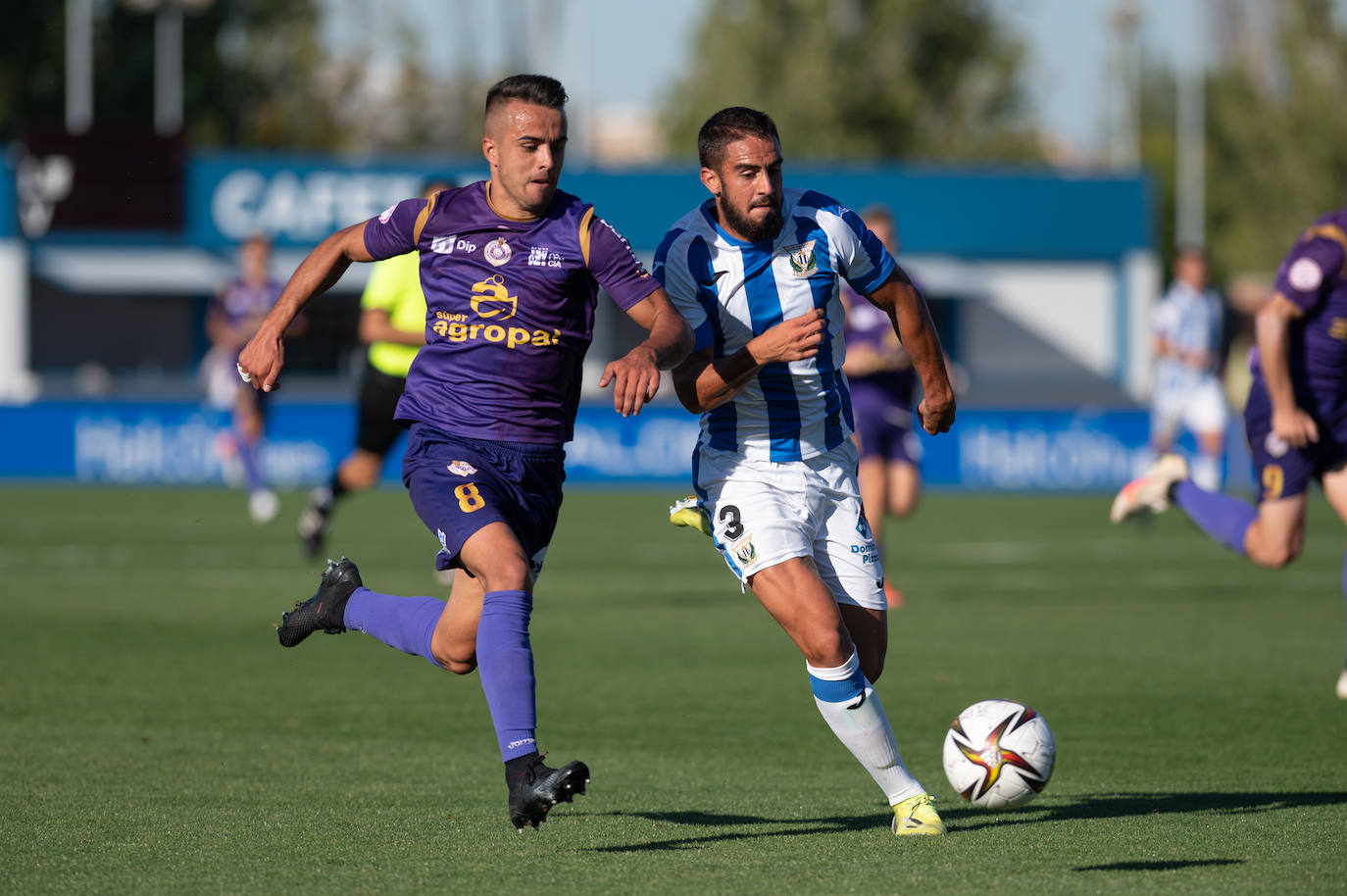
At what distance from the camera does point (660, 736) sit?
7.42 m

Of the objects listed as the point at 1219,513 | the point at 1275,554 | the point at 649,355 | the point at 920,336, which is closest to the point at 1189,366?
the point at 1219,513

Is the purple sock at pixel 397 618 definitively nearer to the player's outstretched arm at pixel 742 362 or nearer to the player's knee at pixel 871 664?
the player's outstretched arm at pixel 742 362

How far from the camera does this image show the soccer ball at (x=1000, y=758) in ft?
19.3

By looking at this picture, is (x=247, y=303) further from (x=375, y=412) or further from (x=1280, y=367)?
(x=1280, y=367)

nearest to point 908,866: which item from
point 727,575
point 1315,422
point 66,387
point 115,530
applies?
point 1315,422

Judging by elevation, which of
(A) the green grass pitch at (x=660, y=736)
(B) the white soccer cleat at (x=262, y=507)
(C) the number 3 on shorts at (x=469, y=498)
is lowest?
(B) the white soccer cleat at (x=262, y=507)

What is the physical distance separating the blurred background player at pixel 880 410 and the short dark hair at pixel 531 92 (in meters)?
6.79

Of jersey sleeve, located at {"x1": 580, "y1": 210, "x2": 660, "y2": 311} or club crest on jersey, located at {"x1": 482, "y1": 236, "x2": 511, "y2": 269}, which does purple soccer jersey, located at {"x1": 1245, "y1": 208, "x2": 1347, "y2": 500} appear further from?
club crest on jersey, located at {"x1": 482, "y1": 236, "x2": 511, "y2": 269}

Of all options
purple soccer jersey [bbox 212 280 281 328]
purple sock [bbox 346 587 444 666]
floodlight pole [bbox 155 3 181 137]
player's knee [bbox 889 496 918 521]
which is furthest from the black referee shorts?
floodlight pole [bbox 155 3 181 137]

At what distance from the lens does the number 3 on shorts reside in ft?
17.9

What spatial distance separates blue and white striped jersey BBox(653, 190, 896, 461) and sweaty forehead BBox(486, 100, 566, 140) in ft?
1.77

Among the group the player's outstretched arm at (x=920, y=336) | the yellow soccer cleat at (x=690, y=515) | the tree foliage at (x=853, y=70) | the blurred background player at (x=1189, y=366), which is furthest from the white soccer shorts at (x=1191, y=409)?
the tree foliage at (x=853, y=70)

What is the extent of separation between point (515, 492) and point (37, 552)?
10.3 meters

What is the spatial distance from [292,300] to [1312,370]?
15.1 ft
